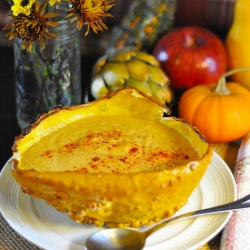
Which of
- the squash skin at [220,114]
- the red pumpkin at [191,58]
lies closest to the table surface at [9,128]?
the squash skin at [220,114]

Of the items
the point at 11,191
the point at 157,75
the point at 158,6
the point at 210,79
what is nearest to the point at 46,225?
the point at 11,191

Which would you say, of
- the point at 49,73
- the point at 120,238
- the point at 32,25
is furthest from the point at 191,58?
the point at 120,238

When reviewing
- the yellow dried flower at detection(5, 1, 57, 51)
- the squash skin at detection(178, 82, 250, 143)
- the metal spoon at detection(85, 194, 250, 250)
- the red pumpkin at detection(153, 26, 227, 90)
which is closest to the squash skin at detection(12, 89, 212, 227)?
the metal spoon at detection(85, 194, 250, 250)

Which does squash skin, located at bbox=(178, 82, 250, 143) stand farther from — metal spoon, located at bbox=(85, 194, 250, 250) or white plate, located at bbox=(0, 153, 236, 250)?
metal spoon, located at bbox=(85, 194, 250, 250)

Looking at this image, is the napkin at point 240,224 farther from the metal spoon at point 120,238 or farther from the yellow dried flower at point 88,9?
the yellow dried flower at point 88,9

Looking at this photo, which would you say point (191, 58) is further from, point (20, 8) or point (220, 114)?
point (20, 8)

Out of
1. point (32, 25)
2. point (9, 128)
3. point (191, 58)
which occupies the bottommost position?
point (9, 128)
